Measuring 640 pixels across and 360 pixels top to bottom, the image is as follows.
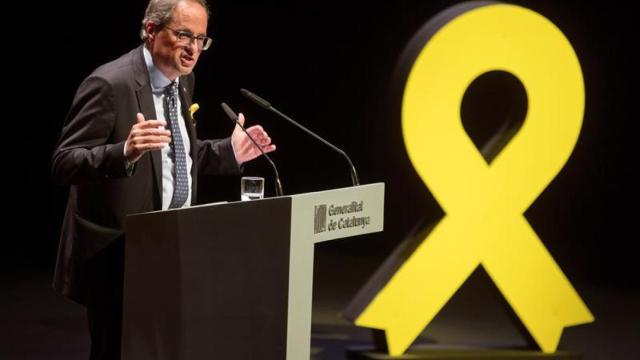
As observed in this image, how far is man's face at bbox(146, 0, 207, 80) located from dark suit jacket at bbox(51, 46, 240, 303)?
2.5 inches

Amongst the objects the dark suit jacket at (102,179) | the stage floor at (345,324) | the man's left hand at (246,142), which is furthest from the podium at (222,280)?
the stage floor at (345,324)

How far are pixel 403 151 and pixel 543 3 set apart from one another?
274 centimetres

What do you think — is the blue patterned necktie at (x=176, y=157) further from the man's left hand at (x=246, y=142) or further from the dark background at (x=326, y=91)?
the dark background at (x=326, y=91)

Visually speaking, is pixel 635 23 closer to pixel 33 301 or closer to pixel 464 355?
pixel 464 355

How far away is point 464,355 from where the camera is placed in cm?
461

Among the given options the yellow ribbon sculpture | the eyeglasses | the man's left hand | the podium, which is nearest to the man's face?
the eyeglasses

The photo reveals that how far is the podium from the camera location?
2.68m

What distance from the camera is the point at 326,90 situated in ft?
24.0

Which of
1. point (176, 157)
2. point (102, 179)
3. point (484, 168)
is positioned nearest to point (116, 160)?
point (102, 179)

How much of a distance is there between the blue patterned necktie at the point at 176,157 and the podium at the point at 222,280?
0.36 meters

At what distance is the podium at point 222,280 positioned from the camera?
268 cm

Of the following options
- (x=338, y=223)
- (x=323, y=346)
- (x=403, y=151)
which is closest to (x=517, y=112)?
(x=403, y=151)

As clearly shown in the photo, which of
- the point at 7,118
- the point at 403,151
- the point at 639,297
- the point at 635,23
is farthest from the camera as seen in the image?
the point at 7,118

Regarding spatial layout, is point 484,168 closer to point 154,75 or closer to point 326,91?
point 154,75
